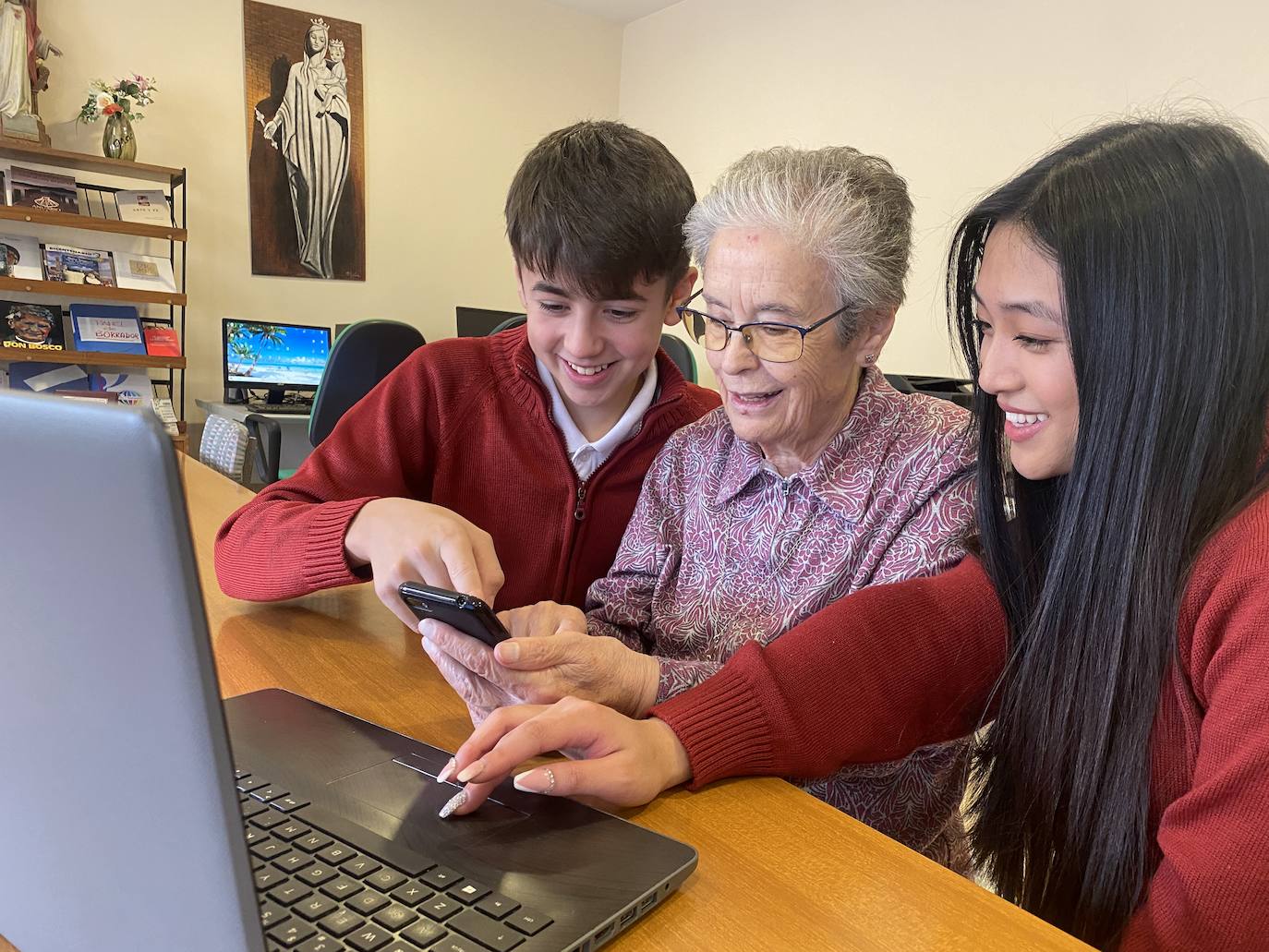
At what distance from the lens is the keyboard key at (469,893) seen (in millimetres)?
549

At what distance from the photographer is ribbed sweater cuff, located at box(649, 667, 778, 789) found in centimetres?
77

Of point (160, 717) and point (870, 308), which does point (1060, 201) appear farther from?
point (160, 717)

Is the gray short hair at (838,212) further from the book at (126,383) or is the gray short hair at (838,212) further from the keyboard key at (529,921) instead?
the book at (126,383)

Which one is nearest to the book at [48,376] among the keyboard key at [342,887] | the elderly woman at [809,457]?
the elderly woman at [809,457]

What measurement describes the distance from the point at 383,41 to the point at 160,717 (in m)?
5.00

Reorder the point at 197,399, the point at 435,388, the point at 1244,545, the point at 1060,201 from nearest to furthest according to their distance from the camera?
the point at 1244,545, the point at 1060,201, the point at 435,388, the point at 197,399

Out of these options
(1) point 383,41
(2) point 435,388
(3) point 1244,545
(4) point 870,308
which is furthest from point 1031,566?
(1) point 383,41

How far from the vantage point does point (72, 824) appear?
40 cm

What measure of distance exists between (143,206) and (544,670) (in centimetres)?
387

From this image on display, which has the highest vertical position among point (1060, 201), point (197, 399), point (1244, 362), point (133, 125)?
point (133, 125)

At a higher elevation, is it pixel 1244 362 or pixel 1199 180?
pixel 1199 180

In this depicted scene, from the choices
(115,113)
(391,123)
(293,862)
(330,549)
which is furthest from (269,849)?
(391,123)

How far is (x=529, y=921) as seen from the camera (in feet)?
1.74

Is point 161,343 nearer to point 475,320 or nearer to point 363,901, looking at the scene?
point 475,320
